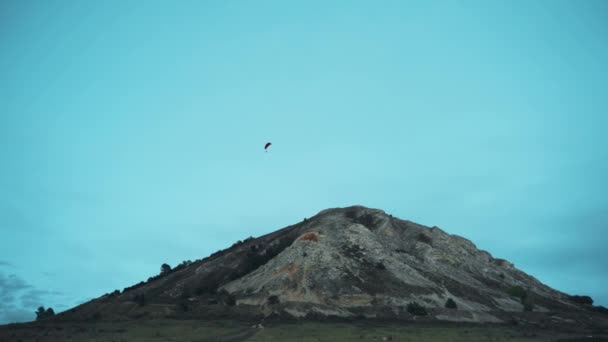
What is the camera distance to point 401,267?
302 feet

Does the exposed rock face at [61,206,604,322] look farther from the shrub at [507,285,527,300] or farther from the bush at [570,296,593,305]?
the bush at [570,296,593,305]

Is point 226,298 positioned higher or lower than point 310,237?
lower

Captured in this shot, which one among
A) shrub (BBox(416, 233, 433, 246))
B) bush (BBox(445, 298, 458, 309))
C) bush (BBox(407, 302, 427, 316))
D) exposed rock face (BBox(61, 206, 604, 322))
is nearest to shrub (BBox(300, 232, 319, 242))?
exposed rock face (BBox(61, 206, 604, 322))

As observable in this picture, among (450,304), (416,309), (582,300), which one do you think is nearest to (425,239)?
(450,304)

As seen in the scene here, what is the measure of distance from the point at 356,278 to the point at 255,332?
29086mm

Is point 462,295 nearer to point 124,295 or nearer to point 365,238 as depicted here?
point 365,238

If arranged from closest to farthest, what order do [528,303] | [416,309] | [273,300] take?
1. [416,309]
2. [273,300]
3. [528,303]

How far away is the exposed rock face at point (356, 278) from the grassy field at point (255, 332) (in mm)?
9749

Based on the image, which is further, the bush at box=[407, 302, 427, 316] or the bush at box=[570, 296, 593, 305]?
the bush at box=[570, 296, 593, 305]

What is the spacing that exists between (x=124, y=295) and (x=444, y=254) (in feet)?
237

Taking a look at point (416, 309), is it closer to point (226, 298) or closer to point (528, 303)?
point (528, 303)

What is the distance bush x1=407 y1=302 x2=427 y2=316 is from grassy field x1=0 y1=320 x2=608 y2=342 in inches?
297

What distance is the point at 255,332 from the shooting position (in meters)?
59.8

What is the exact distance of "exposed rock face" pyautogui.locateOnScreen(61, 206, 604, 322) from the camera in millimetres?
77562
